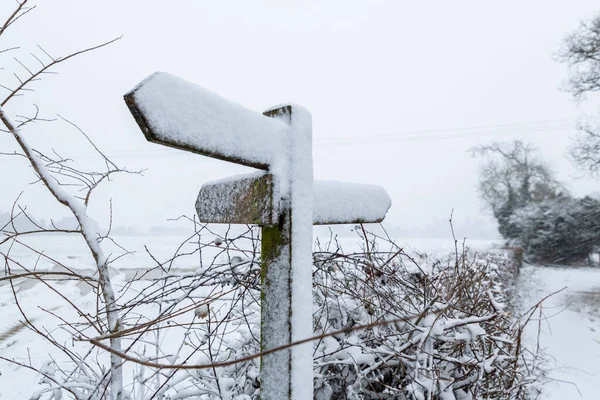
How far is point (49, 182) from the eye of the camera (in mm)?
1131

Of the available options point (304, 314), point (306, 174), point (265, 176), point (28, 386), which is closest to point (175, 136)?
point (265, 176)

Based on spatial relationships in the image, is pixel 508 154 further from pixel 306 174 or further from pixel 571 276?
pixel 306 174

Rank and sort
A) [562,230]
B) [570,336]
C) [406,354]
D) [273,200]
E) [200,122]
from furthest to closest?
[562,230], [570,336], [406,354], [273,200], [200,122]

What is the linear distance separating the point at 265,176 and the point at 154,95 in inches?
12.9

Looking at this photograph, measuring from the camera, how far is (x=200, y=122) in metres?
0.72

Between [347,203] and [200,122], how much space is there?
616mm

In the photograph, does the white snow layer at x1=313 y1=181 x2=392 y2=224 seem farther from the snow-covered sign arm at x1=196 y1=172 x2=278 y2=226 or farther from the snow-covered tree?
the snow-covered tree

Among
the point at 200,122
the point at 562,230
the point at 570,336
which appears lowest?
the point at 570,336

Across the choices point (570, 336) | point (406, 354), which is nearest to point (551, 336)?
point (570, 336)

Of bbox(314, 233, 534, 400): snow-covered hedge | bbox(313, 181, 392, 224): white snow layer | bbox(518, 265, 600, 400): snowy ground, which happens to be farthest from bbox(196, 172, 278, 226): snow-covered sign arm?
bbox(518, 265, 600, 400): snowy ground

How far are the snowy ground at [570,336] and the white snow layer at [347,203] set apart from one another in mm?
796

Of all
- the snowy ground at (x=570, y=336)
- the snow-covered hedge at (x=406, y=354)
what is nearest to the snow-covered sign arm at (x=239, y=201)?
the snow-covered hedge at (x=406, y=354)

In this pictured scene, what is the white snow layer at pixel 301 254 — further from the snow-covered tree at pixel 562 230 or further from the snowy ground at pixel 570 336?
the snow-covered tree at pixel 562 230

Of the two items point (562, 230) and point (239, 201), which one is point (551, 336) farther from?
point (562, 230)
